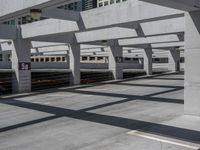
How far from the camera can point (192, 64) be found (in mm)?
12867

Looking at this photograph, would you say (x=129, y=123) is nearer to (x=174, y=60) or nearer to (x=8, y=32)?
(x=8, y=32)

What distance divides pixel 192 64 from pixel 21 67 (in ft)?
48.2

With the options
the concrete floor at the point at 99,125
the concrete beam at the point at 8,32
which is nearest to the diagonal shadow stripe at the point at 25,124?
the concrete floor at the point at 99,125

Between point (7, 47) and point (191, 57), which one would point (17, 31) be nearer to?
point (7, 47)

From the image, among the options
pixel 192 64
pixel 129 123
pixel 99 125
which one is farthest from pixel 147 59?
pixel 99 125

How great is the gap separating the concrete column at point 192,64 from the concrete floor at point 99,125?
64cm

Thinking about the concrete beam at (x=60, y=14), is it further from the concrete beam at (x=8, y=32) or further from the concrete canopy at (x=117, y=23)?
the concrete beam at (x=8, y=32)

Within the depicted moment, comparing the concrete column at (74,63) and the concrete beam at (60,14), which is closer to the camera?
the concrete beam at (60,14)

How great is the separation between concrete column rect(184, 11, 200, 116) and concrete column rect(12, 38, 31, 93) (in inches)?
564

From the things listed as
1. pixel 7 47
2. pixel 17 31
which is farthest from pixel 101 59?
pixel 17 31

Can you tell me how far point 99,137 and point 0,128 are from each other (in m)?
4.17

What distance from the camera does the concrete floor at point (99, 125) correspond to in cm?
890

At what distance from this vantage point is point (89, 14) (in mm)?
19406

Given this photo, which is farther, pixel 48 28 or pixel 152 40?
pixel 152 40
